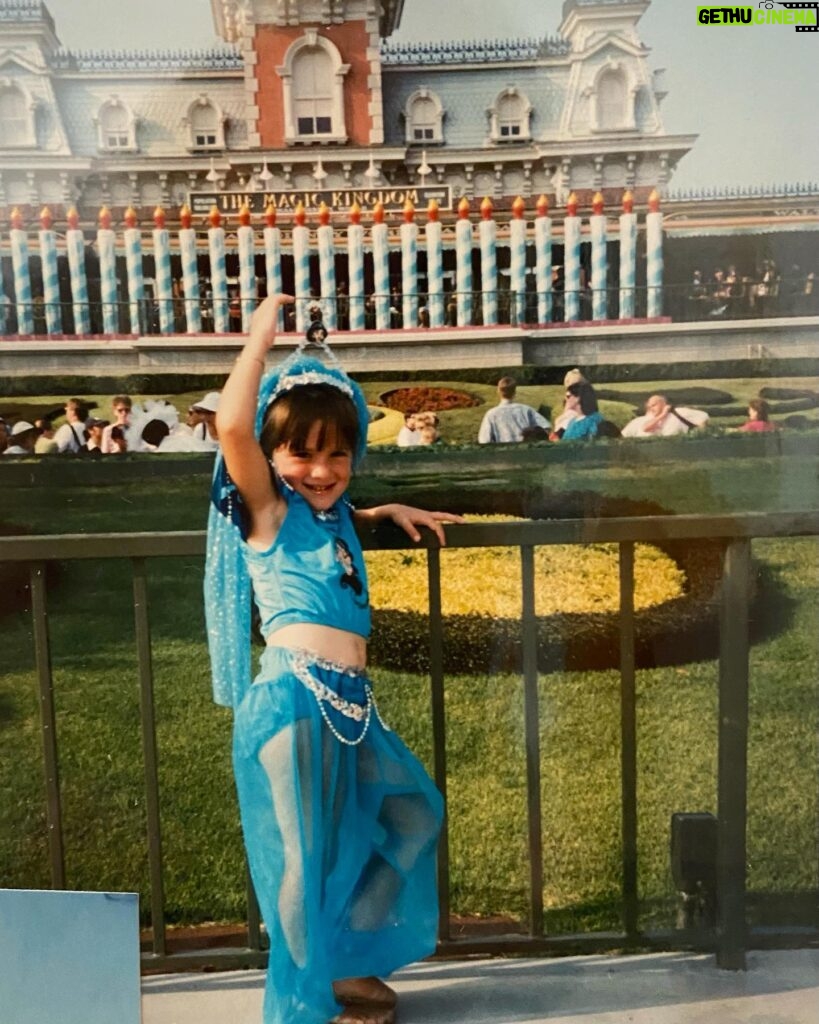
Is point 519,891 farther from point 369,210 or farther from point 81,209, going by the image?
point 81,209

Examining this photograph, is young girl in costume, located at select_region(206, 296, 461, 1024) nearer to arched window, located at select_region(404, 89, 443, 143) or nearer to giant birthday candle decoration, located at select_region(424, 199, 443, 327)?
giant birthday candle decoration, located at select_region(424, 199, 443, 327)

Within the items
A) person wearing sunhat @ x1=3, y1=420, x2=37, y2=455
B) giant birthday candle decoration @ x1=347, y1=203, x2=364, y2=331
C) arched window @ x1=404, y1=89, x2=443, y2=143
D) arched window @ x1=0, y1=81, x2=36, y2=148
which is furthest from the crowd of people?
arched window @ x1=404, y1=89, x2=443, y2=143

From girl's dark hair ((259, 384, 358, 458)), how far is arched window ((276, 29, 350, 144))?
503mm

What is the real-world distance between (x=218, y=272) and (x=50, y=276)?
0.32m

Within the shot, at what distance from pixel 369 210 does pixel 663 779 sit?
1.29 metres

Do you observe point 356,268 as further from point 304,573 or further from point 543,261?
point 304,573

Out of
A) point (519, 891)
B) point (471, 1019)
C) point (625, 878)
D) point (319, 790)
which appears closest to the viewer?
point (319, 790)

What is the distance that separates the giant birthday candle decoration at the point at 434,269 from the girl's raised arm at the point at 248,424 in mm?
336

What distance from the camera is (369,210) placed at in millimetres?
1826

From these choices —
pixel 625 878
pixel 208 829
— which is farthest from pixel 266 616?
pixel 625 878

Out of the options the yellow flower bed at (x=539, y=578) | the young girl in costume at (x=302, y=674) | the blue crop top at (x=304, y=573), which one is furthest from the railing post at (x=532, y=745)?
the blue crop top at (x=304, y=573)

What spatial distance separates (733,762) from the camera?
1894mm

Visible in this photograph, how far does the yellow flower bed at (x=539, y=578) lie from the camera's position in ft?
6.27

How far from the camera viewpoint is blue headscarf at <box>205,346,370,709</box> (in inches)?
65.3
